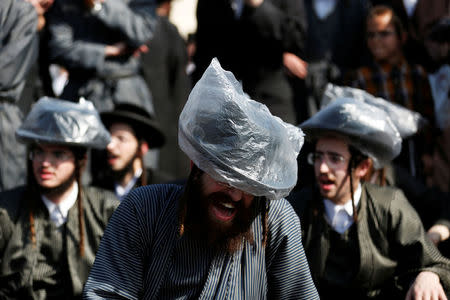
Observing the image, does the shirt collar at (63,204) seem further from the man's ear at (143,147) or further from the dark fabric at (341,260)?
the dark fabric at (341,260)

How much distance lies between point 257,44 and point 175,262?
2916 mm

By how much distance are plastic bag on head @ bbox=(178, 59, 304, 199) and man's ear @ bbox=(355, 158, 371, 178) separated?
154 cm

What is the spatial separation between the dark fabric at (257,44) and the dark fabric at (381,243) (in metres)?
1.57

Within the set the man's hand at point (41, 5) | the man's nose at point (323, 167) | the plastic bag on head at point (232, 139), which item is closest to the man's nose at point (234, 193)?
the plastic bag on head at point (232, 139)

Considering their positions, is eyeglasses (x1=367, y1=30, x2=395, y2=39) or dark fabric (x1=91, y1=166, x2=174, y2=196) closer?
dark fabric (x1=91, y1=166, x2=174, y2=196)

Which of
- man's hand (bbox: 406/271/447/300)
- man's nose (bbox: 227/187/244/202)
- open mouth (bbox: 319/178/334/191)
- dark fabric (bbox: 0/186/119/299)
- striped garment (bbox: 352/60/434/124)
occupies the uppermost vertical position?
man's nose (bbox: 227/187/244/202)

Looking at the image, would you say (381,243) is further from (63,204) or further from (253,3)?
(253,3)

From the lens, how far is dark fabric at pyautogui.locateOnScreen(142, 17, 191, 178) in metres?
6.49

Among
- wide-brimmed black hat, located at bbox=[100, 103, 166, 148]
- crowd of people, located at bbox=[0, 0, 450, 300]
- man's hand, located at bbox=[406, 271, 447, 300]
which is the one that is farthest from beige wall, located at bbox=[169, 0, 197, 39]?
man's hand, located at bbox=[406, 271, 447, 300]

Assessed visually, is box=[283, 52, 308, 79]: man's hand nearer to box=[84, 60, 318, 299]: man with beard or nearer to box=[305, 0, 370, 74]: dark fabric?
box=[305, 0, 370, 74]: dark fabric

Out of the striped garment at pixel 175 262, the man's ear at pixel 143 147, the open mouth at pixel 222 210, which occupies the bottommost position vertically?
the man's ear at pixel 143 147

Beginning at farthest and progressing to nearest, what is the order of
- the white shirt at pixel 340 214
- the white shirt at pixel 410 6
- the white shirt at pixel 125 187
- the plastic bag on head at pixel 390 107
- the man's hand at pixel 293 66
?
the white shirt at pixel 410 6 → the man's hand at pixel 293 66 → the white shirt at pixel 125 187 → the plastic bag on head at pixel 390 107 → the white shirt at pixel 340 214

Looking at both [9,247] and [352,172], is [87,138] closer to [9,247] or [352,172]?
[9,247]

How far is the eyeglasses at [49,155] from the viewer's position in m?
4.28
